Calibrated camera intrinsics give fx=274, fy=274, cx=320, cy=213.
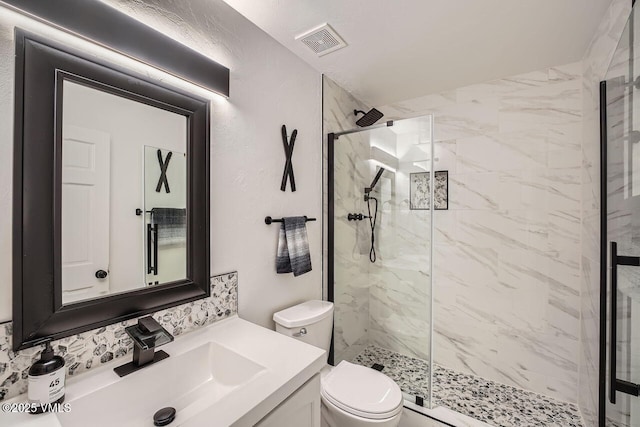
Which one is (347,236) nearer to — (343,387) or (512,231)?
(343,387)

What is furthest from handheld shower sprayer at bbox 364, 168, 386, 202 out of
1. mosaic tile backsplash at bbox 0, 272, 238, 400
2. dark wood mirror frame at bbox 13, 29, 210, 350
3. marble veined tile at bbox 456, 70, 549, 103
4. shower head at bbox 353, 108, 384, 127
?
dark wood mirror frame at bbox 13, 29, 210, 350

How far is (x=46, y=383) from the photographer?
740 millimetres

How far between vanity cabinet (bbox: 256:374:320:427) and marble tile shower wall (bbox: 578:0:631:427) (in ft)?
5.53

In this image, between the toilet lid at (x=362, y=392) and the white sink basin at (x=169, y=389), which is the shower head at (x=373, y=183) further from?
the white sink basin at (x=169, y=389)

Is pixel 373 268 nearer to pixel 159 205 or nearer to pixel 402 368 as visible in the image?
pixel 402 368

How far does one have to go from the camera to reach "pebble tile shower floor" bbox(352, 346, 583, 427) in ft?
5.98

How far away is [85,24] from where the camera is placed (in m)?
0.90

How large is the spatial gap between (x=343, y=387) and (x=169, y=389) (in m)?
0.92

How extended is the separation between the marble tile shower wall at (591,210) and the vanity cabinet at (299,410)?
1684 mm

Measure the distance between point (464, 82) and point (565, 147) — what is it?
893 mm

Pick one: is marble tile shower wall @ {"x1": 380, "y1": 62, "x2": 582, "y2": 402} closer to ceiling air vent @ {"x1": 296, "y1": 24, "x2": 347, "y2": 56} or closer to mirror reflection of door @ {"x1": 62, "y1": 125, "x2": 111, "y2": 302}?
ceiling air vent @ {"x1": 296, "y1": 24, "x2": 347, "y2": 56}

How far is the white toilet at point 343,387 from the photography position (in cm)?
136

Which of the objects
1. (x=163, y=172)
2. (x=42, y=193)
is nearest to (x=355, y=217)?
(x=163, y=172)

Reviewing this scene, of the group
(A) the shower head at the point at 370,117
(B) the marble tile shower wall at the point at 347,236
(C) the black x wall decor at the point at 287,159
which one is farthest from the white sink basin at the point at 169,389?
(A) the shower head at the point at 370,117
